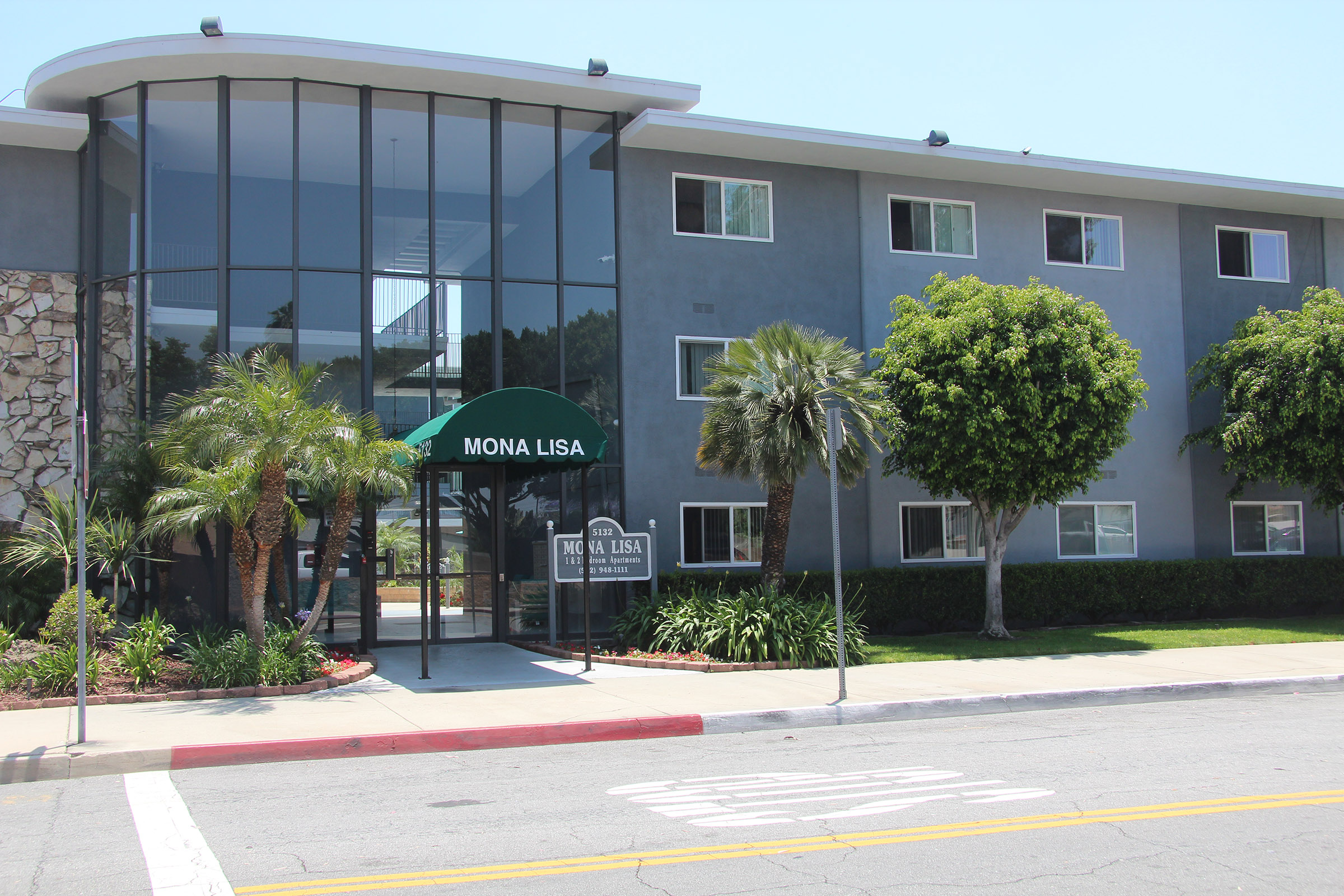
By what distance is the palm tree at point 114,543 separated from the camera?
565 inches

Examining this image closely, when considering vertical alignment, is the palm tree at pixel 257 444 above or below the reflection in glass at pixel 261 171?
below

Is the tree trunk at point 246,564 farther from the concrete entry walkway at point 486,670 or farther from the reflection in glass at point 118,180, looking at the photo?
the reflection in glass at point 118,180

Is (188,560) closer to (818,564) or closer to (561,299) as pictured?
(561,299)

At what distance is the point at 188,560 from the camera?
53.3 feet

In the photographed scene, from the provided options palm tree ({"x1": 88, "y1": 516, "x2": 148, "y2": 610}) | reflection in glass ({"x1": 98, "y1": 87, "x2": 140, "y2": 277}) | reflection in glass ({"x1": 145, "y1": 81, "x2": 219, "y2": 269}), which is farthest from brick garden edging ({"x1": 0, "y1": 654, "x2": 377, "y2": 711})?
reflection in glass ({"x1": 98, "y1": 87, "x2": 140, "y2": 277})

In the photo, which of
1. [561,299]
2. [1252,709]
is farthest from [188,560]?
[1252,709]

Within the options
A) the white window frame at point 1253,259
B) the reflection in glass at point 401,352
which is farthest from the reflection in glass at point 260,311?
the white window frame at point 1253,259

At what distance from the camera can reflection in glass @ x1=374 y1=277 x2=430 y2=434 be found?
17047 millimetres

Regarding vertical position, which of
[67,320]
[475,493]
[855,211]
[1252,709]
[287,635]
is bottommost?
[1252,709]

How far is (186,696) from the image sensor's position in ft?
39.8

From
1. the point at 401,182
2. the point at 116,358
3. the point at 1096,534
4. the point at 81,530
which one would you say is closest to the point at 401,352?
the point at 401,182

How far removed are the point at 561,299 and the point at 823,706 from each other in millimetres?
9086

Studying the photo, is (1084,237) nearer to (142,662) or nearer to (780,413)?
(780,413)

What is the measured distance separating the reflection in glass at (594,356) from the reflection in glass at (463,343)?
132 cm
